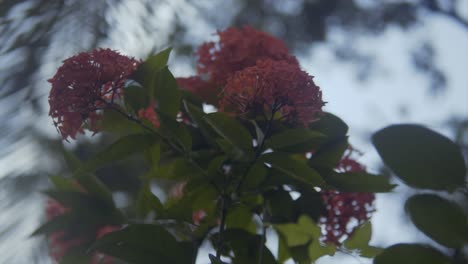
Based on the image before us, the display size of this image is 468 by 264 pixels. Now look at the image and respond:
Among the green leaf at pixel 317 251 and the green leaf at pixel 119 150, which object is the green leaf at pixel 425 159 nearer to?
the green leaf at pixel 317 251

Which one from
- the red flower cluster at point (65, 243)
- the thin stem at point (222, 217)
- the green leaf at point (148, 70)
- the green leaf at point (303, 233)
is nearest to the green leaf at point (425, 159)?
the green leaf at point (303, 233)

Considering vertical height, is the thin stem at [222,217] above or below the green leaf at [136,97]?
below

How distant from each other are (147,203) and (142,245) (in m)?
0.14

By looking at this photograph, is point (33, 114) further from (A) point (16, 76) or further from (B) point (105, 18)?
(B) point (105, 18)

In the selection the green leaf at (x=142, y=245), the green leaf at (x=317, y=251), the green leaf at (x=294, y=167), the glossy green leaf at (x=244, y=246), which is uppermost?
the green leaf at (x=294, y=167)

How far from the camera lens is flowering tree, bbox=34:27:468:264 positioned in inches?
24.1

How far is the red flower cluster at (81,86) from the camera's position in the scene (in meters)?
0.71

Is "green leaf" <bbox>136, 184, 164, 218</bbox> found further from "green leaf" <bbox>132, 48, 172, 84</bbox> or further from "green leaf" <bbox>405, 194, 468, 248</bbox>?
"green leaf" <bbox>405, 194, 468, 248</bbox>

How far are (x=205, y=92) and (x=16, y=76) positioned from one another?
0.28m

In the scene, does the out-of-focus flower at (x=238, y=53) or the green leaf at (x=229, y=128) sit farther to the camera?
the out-of-focus flower at (x=238, y=53)

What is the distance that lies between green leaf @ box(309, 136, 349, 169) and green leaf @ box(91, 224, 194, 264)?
0.71ft

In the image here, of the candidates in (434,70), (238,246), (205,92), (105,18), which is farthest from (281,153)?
(434,70)

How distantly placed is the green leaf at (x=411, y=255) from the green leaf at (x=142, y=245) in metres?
0.24

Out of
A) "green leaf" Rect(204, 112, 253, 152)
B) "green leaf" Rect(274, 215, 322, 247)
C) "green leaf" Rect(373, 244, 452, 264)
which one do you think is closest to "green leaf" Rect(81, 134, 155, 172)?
"green leaf" Rect(204, 112, 253, 152)
